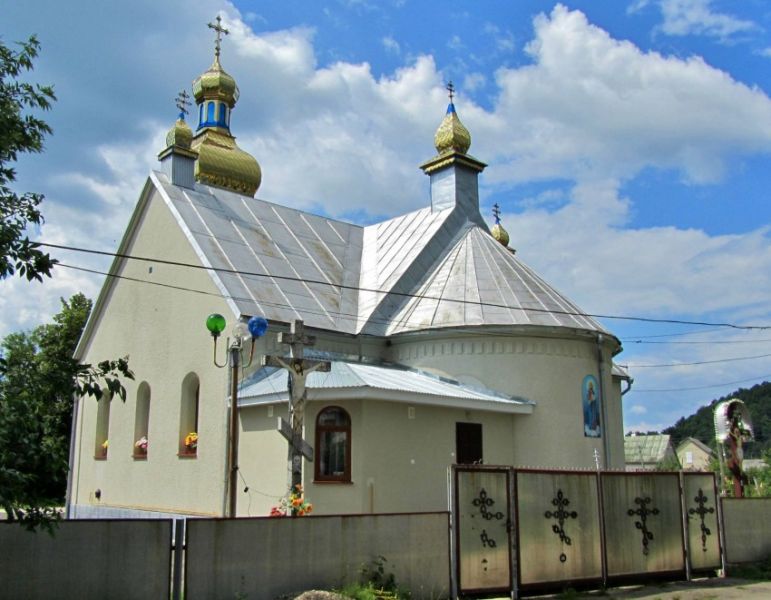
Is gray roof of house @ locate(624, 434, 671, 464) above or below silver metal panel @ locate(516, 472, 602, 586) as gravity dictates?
above

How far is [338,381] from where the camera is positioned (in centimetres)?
1591

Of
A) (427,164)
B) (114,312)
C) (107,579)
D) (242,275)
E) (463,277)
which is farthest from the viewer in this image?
(427,164)

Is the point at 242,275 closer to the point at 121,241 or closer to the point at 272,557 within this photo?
the point at 121,241

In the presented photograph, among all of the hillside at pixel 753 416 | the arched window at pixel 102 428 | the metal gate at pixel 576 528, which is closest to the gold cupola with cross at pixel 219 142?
the arched window at pixel 102 428

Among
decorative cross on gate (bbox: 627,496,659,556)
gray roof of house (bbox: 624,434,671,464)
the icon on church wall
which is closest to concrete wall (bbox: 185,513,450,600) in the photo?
decorative cross on gate (bbox: 627,496,659,556)

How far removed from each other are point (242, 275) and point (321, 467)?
6.06 m

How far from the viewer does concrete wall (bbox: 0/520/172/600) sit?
771cm

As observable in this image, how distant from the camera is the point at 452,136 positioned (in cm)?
2684

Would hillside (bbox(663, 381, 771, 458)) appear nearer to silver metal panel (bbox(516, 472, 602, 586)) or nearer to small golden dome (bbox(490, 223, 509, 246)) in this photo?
small golden dome (bbox(490, 223, 509, 246))

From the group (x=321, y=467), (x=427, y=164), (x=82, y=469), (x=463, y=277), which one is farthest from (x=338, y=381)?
(x=427, y=164)

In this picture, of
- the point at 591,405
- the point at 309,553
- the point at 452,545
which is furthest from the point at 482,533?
the point at 591,405

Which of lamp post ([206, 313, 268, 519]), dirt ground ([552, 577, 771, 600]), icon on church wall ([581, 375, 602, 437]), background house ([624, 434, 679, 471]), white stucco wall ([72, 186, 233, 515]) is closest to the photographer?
dirt ground ([552, 577, 771, 600])

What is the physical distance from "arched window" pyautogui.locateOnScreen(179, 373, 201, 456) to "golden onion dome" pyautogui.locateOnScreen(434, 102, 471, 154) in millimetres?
12500

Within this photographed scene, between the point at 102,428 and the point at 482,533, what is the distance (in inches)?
634
